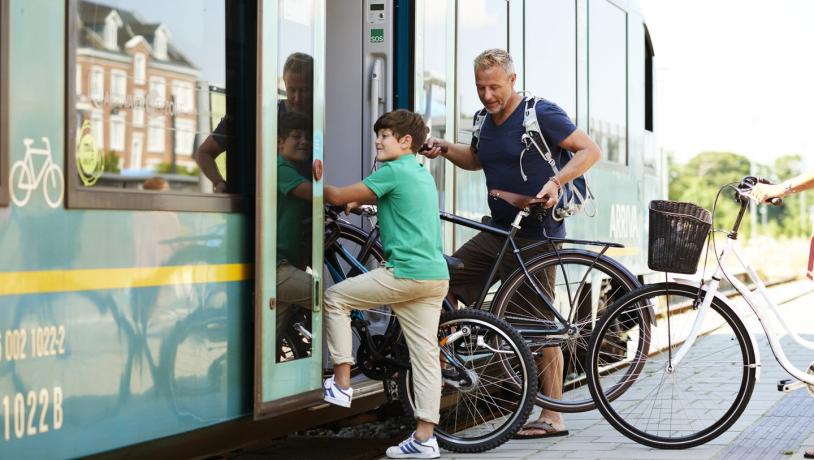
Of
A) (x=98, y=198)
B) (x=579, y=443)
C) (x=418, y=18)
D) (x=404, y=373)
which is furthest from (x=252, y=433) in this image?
(x=418, y=18)

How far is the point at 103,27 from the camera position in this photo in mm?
4367

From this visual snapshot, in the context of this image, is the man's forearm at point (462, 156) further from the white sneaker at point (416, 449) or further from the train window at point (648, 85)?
the train window at point (648, 85)

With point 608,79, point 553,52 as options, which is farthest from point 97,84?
point 608,79

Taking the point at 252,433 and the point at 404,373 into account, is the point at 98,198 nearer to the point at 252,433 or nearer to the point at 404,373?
the point at 252,433

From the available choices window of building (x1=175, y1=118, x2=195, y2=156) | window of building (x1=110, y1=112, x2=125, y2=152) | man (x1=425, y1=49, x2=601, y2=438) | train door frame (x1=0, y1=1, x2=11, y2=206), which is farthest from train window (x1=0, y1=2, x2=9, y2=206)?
man (x1=425, y1=49, x2=601, y2=438)

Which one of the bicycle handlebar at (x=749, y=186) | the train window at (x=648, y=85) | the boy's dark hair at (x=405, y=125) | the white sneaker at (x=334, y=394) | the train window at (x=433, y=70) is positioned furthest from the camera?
the train window at (x=648, y=85)

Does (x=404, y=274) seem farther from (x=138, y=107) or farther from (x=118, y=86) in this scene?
(x=118, y=86)

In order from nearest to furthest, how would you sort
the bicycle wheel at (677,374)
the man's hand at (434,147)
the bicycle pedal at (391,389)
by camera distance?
the bicycle wheel at (677,374) → the bicycle pedal at (391,389) → the man's hand at (434,147)

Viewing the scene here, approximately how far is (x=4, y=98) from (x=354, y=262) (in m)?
2.55

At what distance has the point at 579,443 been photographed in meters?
6.71

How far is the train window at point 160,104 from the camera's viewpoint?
14.1ft

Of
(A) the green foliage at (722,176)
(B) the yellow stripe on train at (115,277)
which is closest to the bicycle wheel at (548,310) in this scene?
(B) the yellow stripe on train at (115,277)

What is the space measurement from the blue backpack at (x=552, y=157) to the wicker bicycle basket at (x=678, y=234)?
696 millimetres

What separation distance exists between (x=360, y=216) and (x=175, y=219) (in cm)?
233
